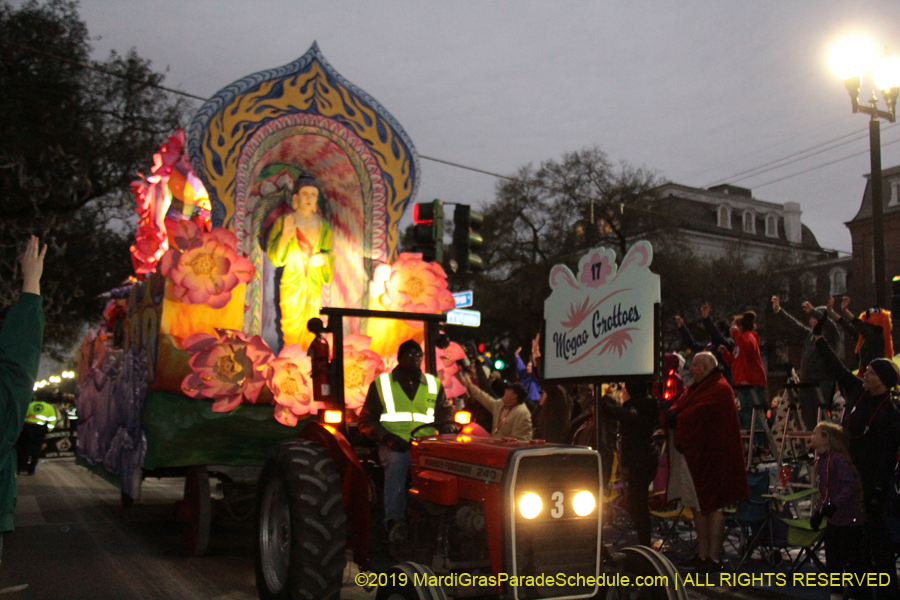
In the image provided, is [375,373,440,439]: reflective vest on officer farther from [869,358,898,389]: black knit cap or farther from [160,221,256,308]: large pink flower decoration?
[869,358,898,389]: black knit cap

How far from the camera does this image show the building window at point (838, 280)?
43.5 meters

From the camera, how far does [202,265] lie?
7.42 metres

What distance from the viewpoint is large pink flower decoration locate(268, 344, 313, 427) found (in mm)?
7461

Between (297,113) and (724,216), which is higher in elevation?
(724,216)

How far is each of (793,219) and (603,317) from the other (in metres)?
53.7

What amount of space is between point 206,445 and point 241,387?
1.97 feet

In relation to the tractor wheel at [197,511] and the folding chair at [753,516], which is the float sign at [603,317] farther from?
the tractor wheel at [197,511]

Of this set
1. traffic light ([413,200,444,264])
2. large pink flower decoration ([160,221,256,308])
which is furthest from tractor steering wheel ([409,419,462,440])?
traffic light ([413,200,444,264])

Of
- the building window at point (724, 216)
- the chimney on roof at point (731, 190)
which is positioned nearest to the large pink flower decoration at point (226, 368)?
the building window at point (724, 216)

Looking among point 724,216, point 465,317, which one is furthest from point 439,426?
point 724,216

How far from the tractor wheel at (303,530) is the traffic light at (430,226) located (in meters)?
4.15

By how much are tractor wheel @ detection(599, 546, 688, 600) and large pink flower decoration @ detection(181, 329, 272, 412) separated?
161 inches

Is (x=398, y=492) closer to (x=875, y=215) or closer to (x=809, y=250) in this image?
(x=875, y=215)

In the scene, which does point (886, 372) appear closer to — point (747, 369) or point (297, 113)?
point (747, 369)
